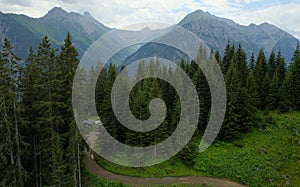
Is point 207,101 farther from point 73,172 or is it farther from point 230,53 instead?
point 73,172

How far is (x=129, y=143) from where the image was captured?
41.1m

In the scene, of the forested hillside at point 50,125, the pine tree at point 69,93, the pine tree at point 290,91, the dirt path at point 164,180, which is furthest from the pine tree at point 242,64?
the pine tree at point 69,93

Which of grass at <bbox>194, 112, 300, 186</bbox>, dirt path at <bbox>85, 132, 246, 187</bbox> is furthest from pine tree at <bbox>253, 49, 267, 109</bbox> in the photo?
dirt path at <bbox>85, 132, 246, 187</bbox>

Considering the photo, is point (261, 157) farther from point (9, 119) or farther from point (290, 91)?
point (9, 119)

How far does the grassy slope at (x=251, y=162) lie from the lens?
34781mm

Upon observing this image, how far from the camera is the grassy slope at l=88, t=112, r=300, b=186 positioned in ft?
114

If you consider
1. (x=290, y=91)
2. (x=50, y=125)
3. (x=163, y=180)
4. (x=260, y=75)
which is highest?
(x=260, y=75)

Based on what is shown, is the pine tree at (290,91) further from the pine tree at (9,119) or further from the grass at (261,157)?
the pine tree at (9,119)

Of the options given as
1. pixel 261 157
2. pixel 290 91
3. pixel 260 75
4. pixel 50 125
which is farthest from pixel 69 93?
pixel 260 75

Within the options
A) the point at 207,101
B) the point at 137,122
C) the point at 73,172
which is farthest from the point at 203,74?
the point at 73,172

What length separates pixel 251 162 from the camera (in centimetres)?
3697

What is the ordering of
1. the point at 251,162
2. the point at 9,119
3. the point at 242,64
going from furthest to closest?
the point at 242,64, the point at 251,162, the point at 9,119

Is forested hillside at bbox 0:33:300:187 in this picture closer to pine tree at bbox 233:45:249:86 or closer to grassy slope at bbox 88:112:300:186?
grassy slope at bbox 88:112:300:186

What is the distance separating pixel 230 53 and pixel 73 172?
4649cm
